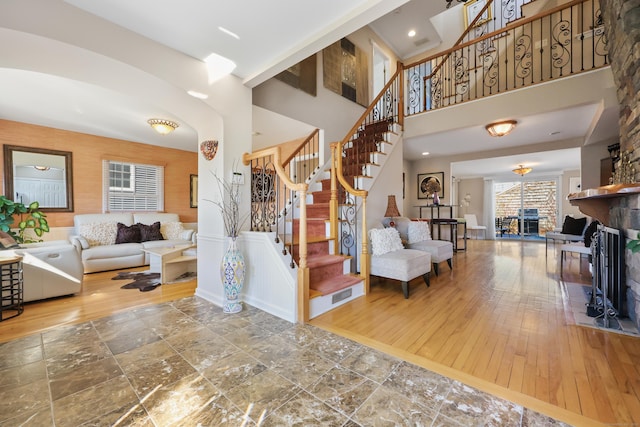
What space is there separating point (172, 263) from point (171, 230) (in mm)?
2079

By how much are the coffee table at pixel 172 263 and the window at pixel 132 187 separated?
6.55 feet

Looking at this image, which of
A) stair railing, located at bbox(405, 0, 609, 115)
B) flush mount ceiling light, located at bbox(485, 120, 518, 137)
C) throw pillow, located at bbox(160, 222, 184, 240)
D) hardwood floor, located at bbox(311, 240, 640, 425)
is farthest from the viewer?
throw pillow, located at bbox(160, 222, 184, 240)

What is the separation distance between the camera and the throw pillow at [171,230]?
573 centimetres

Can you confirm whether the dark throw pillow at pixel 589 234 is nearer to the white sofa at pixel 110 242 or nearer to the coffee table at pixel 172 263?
the coffee table at pixel 172 263

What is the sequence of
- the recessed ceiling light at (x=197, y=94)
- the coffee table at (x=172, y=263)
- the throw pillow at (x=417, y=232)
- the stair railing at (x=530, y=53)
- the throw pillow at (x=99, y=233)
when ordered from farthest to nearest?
the throw pillow at (x=99, y=233) < the throw pillow at (x=417, y=232) < the stair railing at (x=530, y=53) < the coffee table at (x=172, y=263) < the recessed ceiling light at (x=197, y=94)

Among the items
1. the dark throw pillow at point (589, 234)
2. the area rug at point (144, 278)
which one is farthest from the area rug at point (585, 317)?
the area rug at point (144, 278)

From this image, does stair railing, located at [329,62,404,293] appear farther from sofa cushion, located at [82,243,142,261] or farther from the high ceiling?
sofa cushion, located at [82,243,142,261]

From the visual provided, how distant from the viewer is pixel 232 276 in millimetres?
2707

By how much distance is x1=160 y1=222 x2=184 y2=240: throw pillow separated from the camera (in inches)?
225

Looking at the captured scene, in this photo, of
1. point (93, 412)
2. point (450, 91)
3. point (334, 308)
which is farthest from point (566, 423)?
point (450, 91)

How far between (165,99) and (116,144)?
382 centimetres

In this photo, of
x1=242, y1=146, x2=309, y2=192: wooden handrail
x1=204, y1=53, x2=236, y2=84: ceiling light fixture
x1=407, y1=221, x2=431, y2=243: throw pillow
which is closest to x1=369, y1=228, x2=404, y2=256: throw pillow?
x1=407, y1=221, x2=431, y2=243: throw pillow

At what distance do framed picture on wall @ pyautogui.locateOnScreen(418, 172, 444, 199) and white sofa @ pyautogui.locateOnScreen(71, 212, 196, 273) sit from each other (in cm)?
603

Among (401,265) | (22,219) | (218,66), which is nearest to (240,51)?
(218,66)
